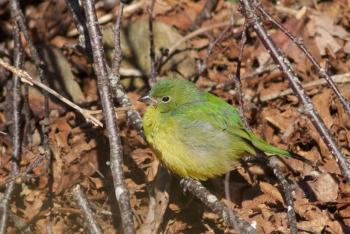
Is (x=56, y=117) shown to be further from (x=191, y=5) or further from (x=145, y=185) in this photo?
(x=191, y=5)

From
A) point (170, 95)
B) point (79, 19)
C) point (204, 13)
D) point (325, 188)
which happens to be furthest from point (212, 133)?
point (204, 13)

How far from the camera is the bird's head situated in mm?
5664

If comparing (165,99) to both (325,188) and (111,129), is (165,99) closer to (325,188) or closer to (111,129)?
(111,129)

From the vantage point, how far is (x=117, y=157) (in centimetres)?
437

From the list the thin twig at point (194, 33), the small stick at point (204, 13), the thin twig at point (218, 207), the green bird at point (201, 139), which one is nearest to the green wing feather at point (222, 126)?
the green bird at point (201, 139)

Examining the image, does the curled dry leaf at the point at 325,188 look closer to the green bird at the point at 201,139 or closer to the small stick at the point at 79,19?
the green bird at the point at 201,139

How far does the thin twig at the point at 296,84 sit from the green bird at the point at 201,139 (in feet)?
3.44

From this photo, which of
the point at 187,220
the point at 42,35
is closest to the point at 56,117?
the point at 42,35

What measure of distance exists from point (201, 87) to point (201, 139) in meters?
1.70

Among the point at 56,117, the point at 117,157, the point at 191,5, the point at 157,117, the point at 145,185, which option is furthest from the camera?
the point at 191,5

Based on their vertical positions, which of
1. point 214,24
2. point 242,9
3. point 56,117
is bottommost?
point 56,117

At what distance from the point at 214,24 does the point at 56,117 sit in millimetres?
2105

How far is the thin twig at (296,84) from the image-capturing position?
4160mm

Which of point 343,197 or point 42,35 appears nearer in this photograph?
point 343,197
